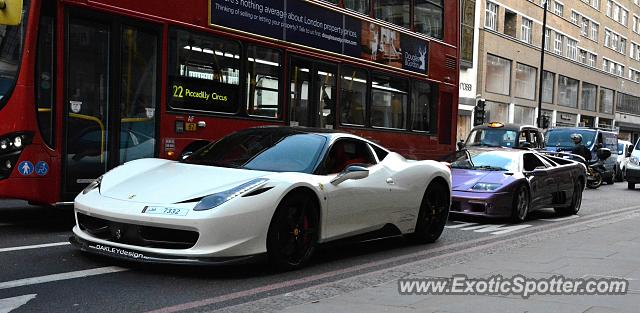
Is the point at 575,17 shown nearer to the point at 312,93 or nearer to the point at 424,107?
the point at 424,107

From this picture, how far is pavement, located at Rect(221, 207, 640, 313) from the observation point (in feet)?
15.5

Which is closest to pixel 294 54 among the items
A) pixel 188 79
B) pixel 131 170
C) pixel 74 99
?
pixel 188 79

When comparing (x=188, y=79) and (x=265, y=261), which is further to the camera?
(x=188, y=79)

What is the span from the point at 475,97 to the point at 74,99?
35493mm

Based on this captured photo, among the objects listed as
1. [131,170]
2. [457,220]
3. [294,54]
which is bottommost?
[457,220]

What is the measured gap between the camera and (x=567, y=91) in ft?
188

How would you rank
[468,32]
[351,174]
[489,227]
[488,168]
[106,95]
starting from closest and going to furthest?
[351,174], [106,95], [489,227], [488,168], [468,32]

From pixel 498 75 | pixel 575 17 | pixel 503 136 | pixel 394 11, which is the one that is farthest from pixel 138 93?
pixel 575 17

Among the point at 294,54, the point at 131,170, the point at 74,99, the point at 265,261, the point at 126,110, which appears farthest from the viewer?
the point at 294,54

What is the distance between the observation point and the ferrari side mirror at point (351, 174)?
255 inches

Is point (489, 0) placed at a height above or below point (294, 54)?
above

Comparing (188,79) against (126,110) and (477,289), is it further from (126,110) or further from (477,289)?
(477,289)

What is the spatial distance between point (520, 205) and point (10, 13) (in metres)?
7.96

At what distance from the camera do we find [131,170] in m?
6.39
